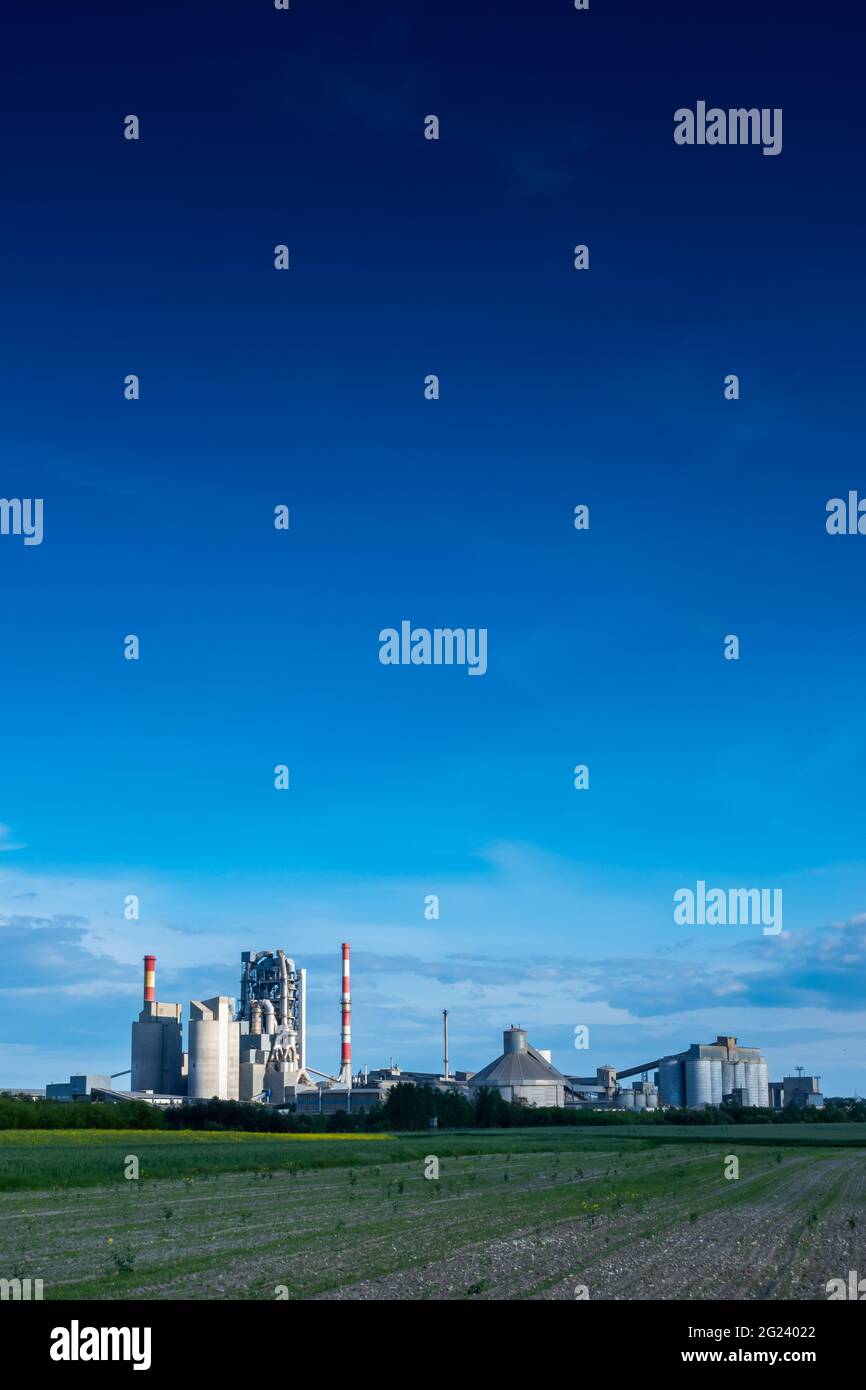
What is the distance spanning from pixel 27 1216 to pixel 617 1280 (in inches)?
924

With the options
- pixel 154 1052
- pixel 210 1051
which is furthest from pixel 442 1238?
pixel 154 1052

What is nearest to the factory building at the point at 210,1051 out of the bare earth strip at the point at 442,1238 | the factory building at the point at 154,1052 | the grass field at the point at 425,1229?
the factory building at the point at 154,1052

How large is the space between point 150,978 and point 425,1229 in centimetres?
16566

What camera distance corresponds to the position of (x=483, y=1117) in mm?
173125

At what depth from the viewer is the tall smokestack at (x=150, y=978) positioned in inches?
7534

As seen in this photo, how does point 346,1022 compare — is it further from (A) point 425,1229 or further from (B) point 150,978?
(A) point 425,1229

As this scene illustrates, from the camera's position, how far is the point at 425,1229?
34.8 m

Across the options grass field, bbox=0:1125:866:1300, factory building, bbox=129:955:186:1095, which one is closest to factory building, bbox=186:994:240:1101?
factory building, bbox=129:955:186:1095

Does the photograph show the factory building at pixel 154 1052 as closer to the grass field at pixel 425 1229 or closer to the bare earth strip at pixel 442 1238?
the grass field at pixel 425 1229

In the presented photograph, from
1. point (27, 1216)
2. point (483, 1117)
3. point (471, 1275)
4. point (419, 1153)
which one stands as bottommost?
point (483, 1117)
